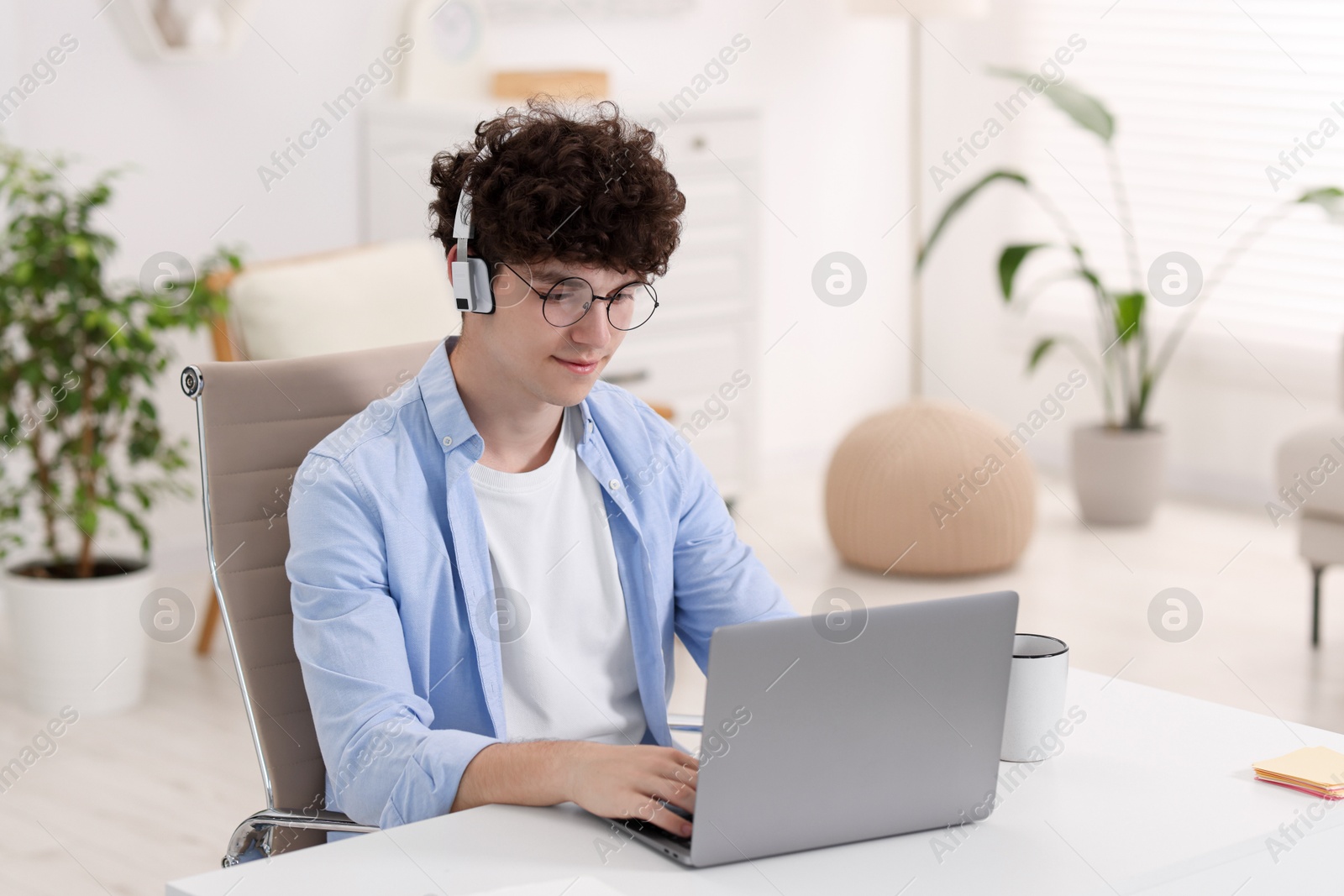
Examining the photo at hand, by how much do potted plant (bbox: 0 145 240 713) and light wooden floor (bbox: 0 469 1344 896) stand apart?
13 cm

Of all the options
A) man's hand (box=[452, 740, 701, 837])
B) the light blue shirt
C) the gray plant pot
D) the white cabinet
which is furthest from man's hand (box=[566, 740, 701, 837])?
the gray plant pot

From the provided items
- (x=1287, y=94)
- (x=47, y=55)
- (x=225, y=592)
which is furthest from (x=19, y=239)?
(x=1287, y=94)

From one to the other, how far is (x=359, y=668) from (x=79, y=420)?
252 centimetres

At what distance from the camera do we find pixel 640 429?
187 centimetres

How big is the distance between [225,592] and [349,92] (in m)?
A: 3.30

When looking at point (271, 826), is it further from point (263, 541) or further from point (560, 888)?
point (560, 888)

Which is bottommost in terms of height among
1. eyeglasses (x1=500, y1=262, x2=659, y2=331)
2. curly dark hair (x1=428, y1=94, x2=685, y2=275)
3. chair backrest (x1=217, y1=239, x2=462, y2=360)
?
chair backrest (x1=217, y1=239, x2=462, y2=360)

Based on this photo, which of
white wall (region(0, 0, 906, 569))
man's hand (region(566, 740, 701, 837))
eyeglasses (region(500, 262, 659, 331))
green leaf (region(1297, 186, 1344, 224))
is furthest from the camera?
green leaf (region(1297, 186, 1344, 224))

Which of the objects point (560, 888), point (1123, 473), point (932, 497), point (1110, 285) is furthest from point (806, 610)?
point (560, 888)

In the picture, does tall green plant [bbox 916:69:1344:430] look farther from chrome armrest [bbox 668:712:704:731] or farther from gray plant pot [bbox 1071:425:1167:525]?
chrome armrest [bbox 668:712:704:731]

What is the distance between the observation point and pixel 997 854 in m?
1.31

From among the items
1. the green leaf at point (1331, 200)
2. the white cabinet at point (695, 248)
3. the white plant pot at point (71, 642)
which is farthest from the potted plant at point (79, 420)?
the green leaf at point (1331, 200)

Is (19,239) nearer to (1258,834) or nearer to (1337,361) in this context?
(1258,834)

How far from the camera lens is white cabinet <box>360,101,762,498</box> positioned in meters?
4.61
